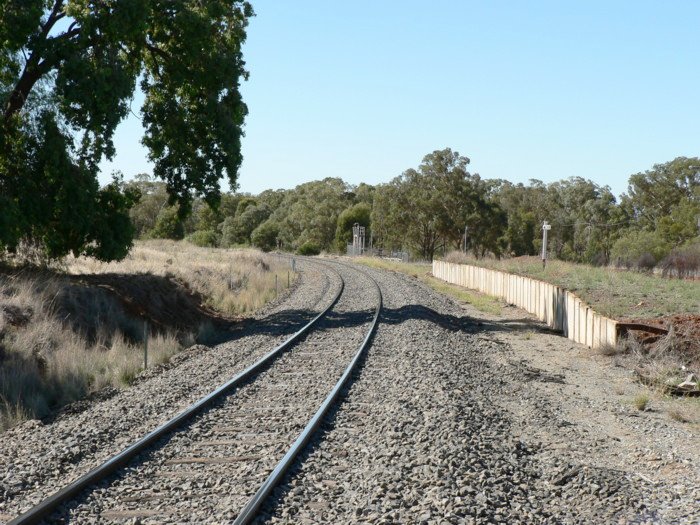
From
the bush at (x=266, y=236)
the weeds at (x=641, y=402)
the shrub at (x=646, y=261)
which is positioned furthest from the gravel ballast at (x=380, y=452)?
the bush at (x=266, y=236)

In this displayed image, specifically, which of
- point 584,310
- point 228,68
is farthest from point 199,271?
point 584,310

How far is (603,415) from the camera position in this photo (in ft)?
37.6

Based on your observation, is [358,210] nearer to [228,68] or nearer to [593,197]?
[593,197]

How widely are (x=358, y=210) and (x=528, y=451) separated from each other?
334 ft

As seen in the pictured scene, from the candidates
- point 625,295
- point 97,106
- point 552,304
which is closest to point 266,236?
point 552,304

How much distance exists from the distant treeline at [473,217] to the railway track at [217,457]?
46.6 m

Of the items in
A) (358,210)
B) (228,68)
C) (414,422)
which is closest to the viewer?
(414,422)

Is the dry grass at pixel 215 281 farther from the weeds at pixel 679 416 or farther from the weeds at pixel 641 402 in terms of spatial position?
the weeds at pixel 679 416

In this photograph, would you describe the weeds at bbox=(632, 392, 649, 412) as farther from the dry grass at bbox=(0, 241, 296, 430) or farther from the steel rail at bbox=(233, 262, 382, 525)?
the dry grass at bbox=(0, 241, 296, 430)

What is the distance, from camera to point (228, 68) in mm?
22047

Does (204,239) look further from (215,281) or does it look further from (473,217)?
(215,281)

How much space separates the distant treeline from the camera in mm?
80438

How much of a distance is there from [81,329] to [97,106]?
5492 millimetres

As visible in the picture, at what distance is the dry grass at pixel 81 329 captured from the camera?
11.9m
